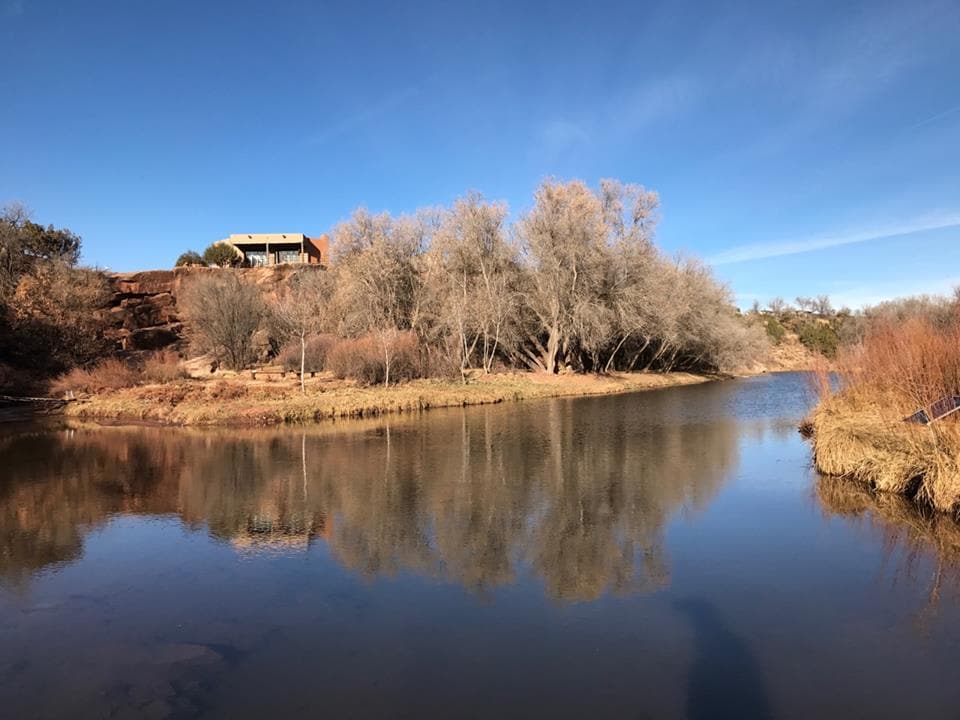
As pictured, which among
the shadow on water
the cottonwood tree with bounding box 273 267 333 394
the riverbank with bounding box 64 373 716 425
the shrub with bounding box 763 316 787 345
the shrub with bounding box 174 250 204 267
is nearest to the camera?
the shadow on water

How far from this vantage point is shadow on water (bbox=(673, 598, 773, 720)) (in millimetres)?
5180

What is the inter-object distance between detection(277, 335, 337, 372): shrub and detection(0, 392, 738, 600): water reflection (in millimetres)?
12225

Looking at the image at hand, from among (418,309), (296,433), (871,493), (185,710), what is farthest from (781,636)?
(418,309)

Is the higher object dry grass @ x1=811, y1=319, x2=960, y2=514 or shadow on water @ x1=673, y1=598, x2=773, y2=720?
dry grass @ x1=811, y1=319, x2=960, y2=514

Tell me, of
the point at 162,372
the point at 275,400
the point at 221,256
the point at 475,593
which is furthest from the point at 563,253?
the point at 221,256

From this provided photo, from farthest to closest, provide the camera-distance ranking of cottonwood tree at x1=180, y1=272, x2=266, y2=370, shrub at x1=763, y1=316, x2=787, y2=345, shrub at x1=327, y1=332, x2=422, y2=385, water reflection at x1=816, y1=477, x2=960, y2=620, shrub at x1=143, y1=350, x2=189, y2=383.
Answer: shrub at x1=763, y1=316, x2=787, y2=345, cottonwood tree at x1=180, y1=272, x2=266, y2=370, shrub at x1=327, y1=332, x2=422, y2=385, shrub at x1=143, y1=350, x2=189, y2=383, water reflection at x1=816, y1=477, x2=960, y2=620

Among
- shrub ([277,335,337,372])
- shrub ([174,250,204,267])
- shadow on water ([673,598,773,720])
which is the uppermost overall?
shrub ([174,250,204,267])

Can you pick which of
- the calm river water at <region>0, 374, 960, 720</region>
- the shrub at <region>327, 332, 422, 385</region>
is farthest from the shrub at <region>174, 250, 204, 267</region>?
the calm river water at <region>0, 374, 960, 720</region>

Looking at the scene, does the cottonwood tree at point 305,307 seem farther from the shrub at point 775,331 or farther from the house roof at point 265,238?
the shrub at point 775,331

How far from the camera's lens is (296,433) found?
21.8 metres

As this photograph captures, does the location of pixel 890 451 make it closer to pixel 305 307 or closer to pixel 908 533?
pixel 908 533

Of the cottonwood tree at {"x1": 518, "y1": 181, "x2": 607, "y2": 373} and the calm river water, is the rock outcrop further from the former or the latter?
the calm river water

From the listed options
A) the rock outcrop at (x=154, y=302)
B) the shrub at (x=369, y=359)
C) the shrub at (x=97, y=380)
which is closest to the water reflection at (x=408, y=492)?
the shrub at (x=97, y=380)

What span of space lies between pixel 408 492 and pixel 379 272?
95.6 feet
